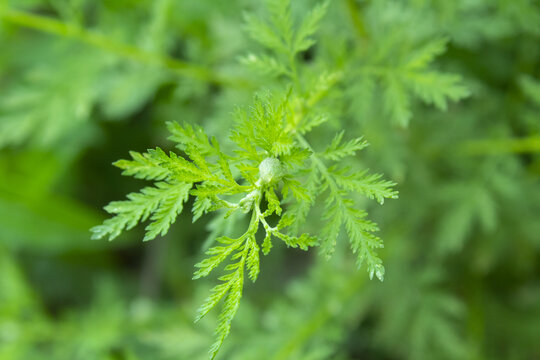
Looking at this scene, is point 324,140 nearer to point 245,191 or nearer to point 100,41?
point 100,41

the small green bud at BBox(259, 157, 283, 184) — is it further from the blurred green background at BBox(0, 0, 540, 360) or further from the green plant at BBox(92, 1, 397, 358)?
the blurred green background at BBox(0, 0, 540, 360)

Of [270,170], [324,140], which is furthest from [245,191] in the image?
[324,140]

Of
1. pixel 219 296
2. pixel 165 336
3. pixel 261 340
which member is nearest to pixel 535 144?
pixel 261 340

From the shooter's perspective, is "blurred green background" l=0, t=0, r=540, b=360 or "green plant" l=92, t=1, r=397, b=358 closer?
"green plant" l=92, t=1, r=397, b=358

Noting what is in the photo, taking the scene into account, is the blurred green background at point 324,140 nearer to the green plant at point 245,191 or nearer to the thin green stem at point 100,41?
the thin green stem at point 100,41

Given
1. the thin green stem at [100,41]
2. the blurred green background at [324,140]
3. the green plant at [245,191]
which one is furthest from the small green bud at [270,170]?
the thin green stem at [100,41]

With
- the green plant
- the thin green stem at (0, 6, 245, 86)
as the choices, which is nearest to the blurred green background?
the thin green stem at (0, 6, 245, 86)

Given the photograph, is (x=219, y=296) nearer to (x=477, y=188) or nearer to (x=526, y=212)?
(x=477, y=188)
